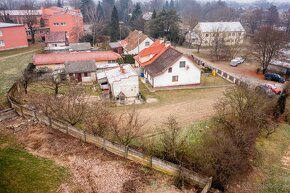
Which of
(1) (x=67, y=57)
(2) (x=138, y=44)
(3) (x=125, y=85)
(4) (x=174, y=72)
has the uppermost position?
(2) (x=138, y=44)

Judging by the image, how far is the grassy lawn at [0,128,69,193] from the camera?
51.3 feet

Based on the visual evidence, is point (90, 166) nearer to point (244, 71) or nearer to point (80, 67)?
point (80, 67)

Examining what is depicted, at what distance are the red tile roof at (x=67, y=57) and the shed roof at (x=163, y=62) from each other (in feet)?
29.0

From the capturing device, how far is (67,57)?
41.9 metres

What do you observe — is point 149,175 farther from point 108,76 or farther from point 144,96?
point 108,76

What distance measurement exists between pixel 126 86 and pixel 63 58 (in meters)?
16.5

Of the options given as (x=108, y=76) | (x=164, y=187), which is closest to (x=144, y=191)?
(x=164, y=187)

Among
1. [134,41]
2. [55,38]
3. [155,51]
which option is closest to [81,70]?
[155,51]

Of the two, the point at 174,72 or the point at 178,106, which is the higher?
the point at 174,72

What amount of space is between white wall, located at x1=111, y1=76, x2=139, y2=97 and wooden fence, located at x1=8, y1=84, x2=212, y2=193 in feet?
33.4

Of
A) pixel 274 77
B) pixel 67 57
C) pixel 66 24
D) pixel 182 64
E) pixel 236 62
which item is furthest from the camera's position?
pixel 66 24

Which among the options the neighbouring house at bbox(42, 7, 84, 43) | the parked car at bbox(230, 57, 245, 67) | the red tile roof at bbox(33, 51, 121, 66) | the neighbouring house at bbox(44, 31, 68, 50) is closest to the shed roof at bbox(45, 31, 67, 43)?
the neighbouring house at bbox(44, 31, 68, 50)

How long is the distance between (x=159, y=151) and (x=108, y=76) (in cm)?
1703

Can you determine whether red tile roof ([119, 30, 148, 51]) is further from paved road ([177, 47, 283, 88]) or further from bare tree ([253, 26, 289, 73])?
bare tree ([253, 26, 289, 73])
